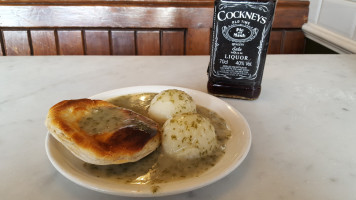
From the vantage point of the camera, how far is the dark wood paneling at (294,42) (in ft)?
5.76

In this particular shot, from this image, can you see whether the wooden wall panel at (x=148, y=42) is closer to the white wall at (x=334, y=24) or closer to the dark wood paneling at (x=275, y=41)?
the dark wood paneling at (x=275, y=41)

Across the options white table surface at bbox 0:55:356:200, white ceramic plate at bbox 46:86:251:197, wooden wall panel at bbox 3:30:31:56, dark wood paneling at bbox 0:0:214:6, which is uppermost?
dark wood paneling at bbox 0:0:214:6

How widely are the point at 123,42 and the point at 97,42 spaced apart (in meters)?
0.15

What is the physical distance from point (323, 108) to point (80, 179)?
0.74 m

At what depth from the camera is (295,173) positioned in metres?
0.63

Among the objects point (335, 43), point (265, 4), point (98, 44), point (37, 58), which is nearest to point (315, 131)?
point (265, 4)

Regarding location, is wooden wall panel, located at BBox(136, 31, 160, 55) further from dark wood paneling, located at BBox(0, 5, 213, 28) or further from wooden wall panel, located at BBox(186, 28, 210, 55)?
wooden wall panel, located at BBox(186, 28, 210, 55)

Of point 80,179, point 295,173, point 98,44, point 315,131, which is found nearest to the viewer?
point 80,179

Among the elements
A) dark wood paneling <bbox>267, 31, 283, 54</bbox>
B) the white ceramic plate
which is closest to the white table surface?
the white ceramic plate

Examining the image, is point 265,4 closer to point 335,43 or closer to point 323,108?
point 323,108

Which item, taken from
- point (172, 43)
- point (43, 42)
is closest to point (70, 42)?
point (43, 42)

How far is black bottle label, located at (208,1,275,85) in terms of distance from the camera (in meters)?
0.82

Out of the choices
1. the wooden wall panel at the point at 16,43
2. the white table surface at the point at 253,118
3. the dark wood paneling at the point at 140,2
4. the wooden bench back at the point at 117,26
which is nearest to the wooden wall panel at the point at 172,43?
the wooden bench back at the point at 117,26

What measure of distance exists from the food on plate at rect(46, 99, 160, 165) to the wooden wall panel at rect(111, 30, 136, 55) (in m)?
1.10
